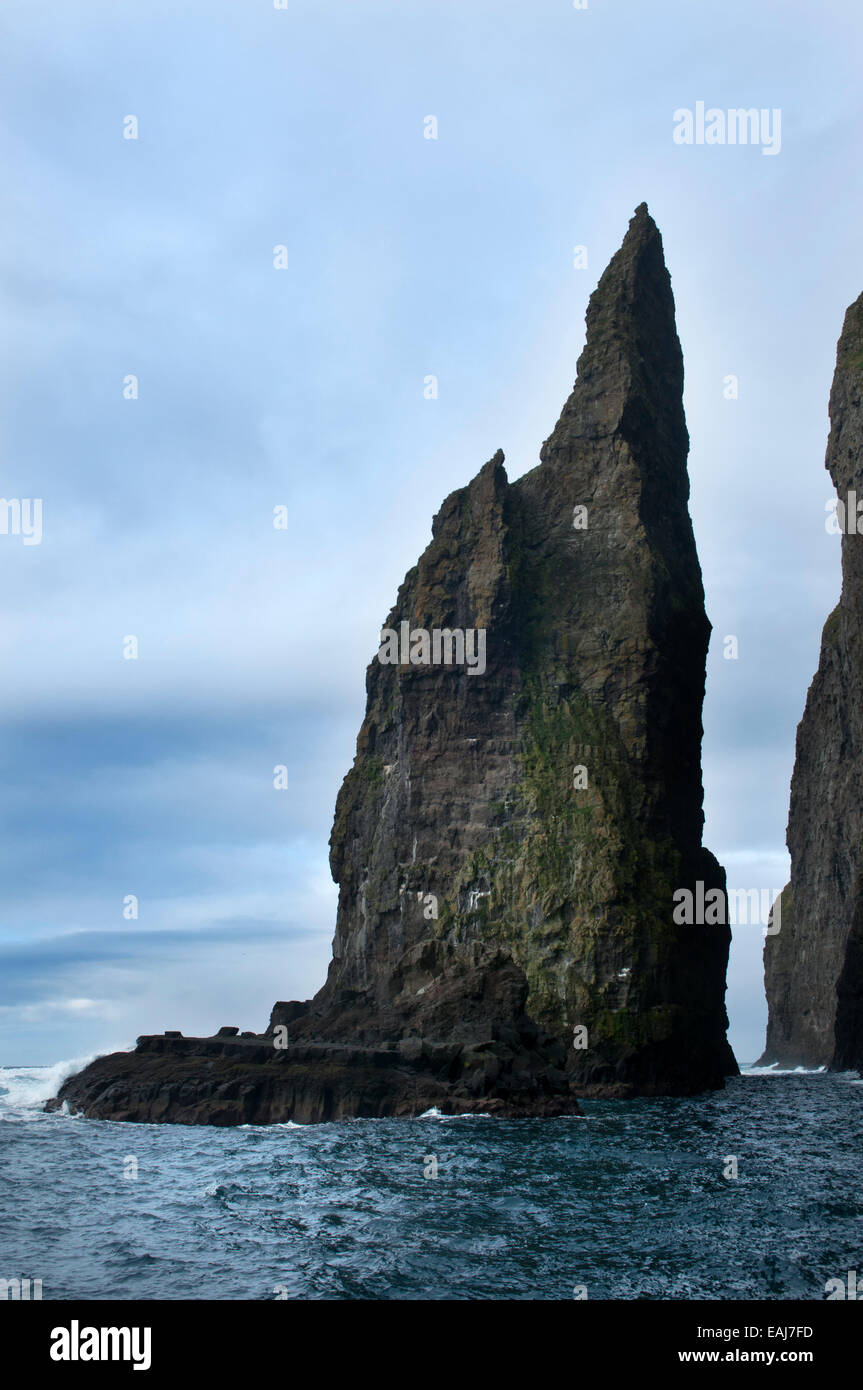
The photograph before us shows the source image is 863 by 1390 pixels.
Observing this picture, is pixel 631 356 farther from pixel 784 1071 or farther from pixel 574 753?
pixel 784 1071

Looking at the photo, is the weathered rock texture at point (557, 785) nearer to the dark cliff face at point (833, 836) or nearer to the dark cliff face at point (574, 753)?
the dark cliff face at point (574, 753)

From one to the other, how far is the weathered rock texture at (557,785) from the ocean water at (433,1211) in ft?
56.1

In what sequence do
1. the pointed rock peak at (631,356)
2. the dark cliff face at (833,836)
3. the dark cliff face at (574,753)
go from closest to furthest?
1. the dark cliff face at (574,753)
2. the dark cliff face at (833,836)
3. the pointed rock peak at (631,356)

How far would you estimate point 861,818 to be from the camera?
110m

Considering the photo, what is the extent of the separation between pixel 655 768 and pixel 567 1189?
59145 mm

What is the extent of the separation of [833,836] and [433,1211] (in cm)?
10536

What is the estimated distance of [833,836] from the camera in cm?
12462

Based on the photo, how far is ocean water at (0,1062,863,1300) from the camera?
70.3 ft

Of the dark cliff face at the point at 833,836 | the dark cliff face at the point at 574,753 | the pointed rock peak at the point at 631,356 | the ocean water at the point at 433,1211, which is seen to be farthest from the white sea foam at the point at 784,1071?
the ocean water at the point at 433,1211

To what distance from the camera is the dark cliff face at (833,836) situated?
9288 cm

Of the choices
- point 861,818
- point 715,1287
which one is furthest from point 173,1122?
point 861,818

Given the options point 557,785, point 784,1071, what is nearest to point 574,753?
point 557,785
